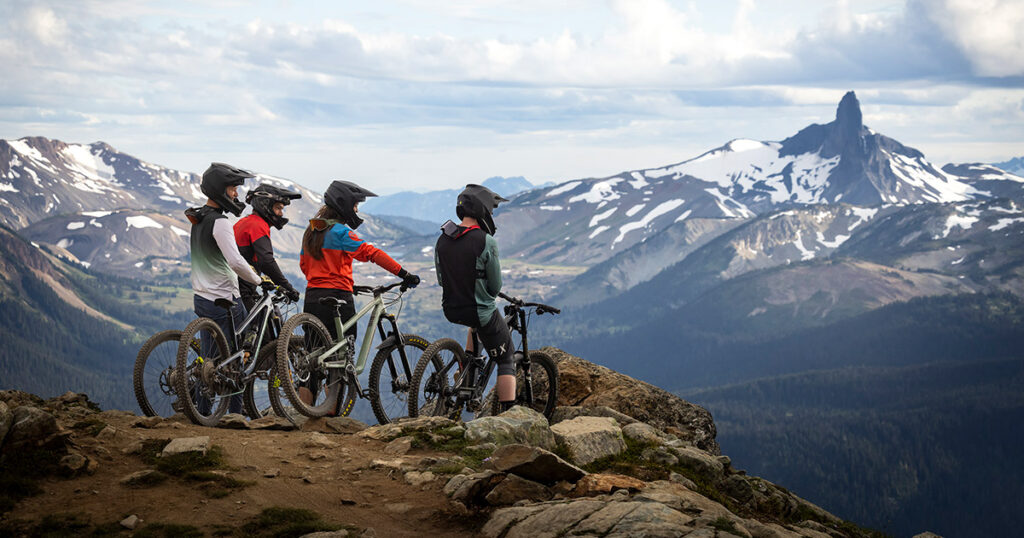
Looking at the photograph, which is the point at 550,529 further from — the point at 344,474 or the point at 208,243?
the point at 208,243

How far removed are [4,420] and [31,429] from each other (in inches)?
13.3

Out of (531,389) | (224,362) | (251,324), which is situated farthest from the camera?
(531,389)

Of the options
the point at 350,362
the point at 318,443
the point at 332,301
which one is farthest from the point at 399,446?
the point at 332,301

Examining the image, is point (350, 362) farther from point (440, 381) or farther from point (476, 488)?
point (476, 488)

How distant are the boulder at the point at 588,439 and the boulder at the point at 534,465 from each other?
6.11ft

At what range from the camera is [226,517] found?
9.88m

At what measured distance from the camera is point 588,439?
1430 centimetres

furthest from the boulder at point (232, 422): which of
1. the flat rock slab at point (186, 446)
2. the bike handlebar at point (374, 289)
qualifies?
the bike handlebar at point (374, 289)

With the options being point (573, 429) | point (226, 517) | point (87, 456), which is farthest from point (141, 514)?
point (573, 429)

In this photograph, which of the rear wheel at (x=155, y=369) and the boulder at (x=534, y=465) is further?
the rear wheel at (x=155, y=369)

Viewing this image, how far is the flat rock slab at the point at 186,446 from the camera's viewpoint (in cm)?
1151

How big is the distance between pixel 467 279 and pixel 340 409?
3.75 metres

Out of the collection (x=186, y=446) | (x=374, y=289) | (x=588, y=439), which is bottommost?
(x=588, y=439)

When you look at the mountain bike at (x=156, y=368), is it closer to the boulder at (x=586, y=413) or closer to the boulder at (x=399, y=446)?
the boulder at (x=399, y=446)
